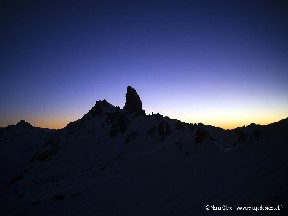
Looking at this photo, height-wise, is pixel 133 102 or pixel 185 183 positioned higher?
pixel 133 102

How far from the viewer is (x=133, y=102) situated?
104312 mm

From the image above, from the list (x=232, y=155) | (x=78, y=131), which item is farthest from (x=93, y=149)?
(x=232, y=155)

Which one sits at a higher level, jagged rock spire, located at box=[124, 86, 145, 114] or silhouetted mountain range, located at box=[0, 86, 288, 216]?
jagged rock spire, located at box=[124, 86, 145, 114]

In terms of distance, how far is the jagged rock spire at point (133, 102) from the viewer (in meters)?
103

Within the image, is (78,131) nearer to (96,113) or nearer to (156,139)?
(96,113)

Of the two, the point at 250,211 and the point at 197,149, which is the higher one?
the point at 197,149

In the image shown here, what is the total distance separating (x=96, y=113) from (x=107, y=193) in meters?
89.1

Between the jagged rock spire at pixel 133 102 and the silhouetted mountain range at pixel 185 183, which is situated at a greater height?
the jagged rock spire at pixel 133 102

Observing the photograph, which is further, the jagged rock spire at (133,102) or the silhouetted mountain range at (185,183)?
the jagged rock spire at (133,102)

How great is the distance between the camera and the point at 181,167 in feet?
93.0

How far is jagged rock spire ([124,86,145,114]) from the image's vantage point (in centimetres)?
10331

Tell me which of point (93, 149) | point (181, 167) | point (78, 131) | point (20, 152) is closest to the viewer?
point (181, 167)

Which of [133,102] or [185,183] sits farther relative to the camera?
[133,102]

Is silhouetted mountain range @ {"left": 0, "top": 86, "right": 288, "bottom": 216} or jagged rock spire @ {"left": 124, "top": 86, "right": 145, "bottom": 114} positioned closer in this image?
silhouetted mountain range @ {"left": 0, "top": 86, "right": 288, "bottom": 216}
